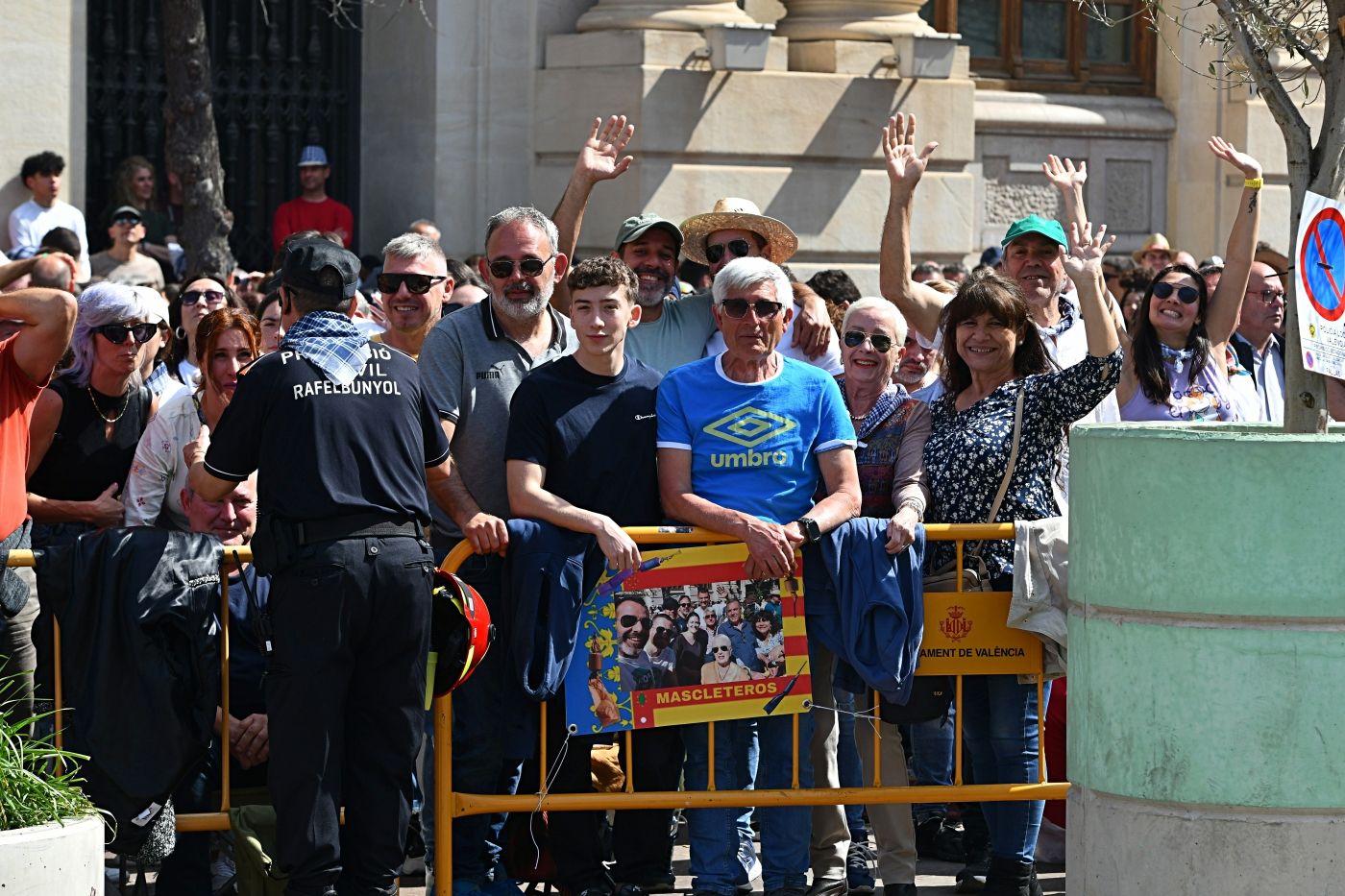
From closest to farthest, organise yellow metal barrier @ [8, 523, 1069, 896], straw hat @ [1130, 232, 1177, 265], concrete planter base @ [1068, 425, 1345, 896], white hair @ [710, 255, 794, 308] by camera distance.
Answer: concrete planter base @ [1068, 425, 1345, 896]
yellow metal barrier @ [8, 523, 1069, 896]
white hair @ [710, 255, 794, 308]
straw hat @ [1130, 232, 1177, 265]

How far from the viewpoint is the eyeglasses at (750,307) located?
22.2 ft

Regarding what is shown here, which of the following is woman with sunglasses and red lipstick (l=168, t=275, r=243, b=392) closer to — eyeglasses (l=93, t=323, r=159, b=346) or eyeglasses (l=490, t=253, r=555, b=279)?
eyeglasses (l=93, t=323, r=159, b=346)

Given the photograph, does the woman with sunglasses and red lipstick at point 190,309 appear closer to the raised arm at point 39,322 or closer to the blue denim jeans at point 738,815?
the raised arm at point 39,322

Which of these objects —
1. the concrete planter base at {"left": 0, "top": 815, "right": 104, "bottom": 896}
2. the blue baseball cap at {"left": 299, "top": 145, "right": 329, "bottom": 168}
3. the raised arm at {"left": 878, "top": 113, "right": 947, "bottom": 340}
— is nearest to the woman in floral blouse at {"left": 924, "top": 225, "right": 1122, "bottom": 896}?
the raised arm at {"left": 878, "top": 113, "right": 947, "bottom": 340}

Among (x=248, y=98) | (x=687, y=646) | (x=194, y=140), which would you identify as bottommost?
(x=687, y=646)

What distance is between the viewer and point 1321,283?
17.8ft

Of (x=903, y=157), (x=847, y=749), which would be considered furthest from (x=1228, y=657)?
(x=903, y=157)

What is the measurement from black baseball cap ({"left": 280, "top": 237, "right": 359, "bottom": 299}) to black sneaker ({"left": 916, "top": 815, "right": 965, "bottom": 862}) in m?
2.99

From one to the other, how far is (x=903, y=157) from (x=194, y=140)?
5.86 meters

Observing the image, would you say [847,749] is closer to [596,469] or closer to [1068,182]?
[596,469]

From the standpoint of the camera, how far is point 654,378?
6926 millimetres

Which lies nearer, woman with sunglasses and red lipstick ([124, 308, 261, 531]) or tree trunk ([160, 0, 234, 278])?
woman with sunglasses and red lipstick ([124, 308, 261, 531])

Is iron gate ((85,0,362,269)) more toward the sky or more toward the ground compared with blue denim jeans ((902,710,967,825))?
more toward the sky

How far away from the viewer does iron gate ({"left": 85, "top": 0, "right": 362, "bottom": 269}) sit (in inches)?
555
